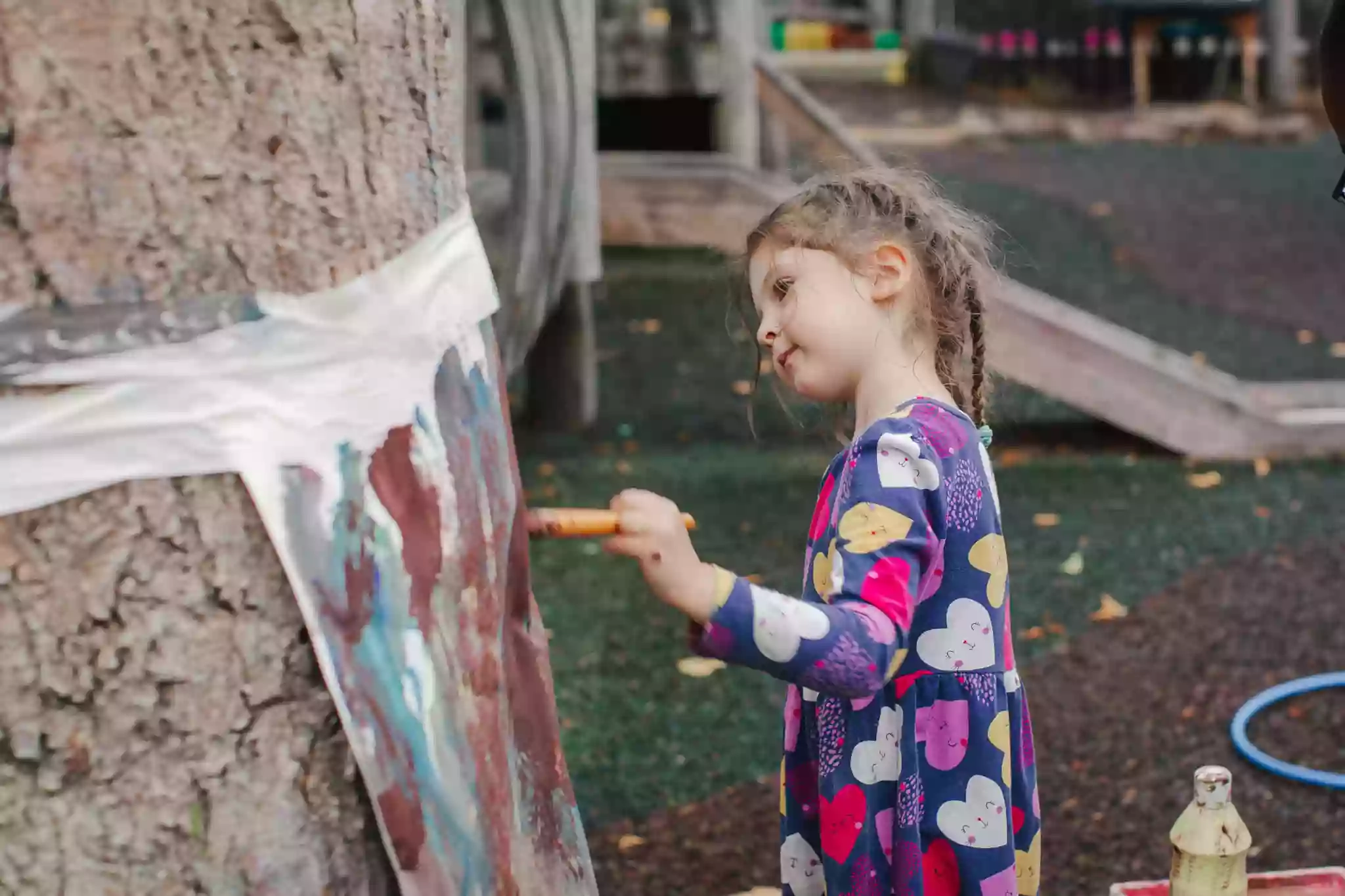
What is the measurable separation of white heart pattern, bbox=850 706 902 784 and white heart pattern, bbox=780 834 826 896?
8.0 inches

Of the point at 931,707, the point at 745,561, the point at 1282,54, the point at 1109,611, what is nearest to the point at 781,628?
Result: the point at 931,707

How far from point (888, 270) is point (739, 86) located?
5.60m

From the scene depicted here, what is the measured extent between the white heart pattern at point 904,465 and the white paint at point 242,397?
526 millimetres

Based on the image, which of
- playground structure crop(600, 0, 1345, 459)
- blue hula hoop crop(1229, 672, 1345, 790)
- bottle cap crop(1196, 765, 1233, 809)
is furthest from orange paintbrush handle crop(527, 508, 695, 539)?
playground structure crop(600, 0, 1345, 459)

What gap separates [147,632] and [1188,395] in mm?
4642

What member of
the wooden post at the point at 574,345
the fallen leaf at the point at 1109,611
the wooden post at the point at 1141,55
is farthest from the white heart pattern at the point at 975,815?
the wooden post at the point at 1141,55

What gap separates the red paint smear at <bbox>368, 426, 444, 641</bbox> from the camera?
1344mm

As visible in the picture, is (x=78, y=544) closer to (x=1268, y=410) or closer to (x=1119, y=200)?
(x=1268, y=410)

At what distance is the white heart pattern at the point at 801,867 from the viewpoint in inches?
76.6

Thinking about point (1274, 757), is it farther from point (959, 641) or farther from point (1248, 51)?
point (1248, 51)

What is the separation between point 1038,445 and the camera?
18.6 ft

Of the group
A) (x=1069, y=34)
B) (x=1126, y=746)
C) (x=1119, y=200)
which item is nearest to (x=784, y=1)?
(x=1069, y=34)

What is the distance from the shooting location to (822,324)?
5.70 feet

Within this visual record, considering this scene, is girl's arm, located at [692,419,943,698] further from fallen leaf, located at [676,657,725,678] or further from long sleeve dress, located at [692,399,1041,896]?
fallen leaf, located at [676,657,725,678]
